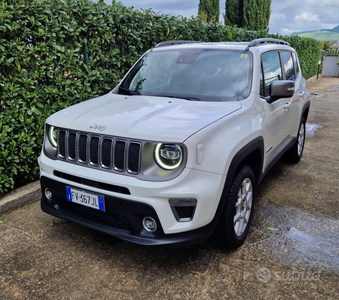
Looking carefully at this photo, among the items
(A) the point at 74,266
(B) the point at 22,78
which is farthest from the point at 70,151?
(B) the point at 22,78

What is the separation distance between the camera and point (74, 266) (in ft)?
9.39

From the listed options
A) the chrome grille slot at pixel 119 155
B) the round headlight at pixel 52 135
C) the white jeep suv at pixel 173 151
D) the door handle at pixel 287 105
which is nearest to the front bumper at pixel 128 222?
the white jeep suv at pixel 173 151

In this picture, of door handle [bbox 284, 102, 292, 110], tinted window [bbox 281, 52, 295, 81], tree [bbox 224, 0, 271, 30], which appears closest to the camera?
door handle [bbox 284, 102, 292, 110]

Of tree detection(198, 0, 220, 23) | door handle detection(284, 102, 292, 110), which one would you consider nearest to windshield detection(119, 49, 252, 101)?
door handle detection(284, 102, 292, 110)

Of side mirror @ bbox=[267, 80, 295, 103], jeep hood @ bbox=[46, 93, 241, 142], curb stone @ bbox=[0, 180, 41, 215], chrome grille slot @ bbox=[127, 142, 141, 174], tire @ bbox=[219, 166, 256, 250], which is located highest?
side mirror @ bbox=[267, 80, 295, 103]

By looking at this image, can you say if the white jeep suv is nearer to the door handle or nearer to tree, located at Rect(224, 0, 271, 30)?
the door handle

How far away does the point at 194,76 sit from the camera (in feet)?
11.6

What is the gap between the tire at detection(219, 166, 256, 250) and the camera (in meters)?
Result: 2.76

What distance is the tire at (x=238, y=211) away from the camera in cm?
276

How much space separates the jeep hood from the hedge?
118cm

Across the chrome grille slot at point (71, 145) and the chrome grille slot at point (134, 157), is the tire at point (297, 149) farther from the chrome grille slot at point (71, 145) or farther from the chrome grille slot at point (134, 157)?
the chrome grille slot at point (71, 145)

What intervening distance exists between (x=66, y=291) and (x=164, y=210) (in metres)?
1.01

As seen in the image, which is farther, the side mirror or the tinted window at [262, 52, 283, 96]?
the tinted window at [262, 52, 283, 96]

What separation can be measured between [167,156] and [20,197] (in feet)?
7.99
